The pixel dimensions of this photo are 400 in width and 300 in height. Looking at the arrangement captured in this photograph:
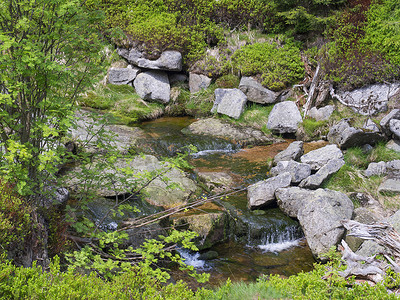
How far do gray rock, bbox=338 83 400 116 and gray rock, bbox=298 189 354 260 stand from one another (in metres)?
5.48

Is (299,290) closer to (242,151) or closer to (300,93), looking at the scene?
(242,151)

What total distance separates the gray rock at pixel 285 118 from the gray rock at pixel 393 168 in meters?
4.40

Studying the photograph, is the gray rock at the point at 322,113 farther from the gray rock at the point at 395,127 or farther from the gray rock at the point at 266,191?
the gray rock at the point at 266,191

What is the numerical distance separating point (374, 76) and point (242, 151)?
5.85m

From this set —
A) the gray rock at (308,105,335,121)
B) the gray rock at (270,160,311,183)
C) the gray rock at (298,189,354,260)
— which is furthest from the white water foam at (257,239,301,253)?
the gray rock at (308,105,335,121)

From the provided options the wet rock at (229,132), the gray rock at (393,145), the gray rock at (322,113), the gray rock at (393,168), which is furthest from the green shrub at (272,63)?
the gray rock at (393,168)

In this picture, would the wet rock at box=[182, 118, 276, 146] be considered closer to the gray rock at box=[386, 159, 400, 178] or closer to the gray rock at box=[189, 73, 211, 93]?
the gray rock at box=[189, 73, 211, 93]

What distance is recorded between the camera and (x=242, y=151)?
10961 mm

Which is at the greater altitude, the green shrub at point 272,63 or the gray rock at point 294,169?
the green shrub at point 272,63

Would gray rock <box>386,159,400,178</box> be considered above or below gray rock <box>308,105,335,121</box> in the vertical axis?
above

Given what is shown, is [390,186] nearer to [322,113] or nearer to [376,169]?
[376,169]

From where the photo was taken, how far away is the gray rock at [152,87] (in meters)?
14.4

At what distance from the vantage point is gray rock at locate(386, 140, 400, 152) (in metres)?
9.08

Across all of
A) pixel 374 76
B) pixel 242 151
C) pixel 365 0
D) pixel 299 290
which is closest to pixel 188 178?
pixel 242 151
